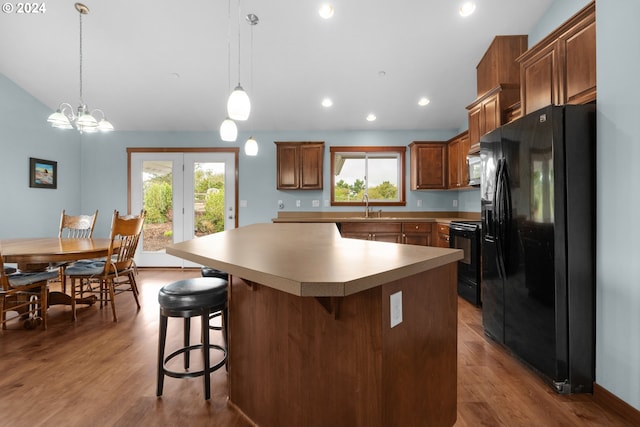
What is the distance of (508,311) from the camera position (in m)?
2.26

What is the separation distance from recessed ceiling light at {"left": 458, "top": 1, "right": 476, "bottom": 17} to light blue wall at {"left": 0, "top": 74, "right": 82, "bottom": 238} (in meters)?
5.61

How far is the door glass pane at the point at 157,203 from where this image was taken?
5.39 metres

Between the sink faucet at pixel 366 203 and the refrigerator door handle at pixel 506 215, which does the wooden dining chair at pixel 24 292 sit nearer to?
the refrigerator door handle at pixel 506 215

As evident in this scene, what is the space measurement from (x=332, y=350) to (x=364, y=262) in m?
0.36

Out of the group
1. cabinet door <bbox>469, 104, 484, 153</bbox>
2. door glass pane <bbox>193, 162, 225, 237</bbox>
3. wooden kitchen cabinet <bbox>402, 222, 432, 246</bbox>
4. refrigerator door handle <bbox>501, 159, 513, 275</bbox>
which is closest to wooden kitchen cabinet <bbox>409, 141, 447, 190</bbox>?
wooden kitchen cabinet <bbox>402, 222, 432, 246</bbox>

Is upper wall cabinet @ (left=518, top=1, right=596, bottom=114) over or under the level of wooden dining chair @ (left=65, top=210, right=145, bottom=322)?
over

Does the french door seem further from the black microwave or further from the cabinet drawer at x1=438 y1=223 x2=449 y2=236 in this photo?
the black microwave

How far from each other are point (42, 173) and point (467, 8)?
593 centimetres

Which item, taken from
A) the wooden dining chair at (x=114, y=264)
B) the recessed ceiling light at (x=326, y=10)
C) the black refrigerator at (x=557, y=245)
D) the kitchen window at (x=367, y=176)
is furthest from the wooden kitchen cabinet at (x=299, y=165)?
the black refrigerator at (x=557, y=245)

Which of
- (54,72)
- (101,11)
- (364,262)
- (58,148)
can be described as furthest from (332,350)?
(58,148)

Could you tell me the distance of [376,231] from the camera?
4.74 metres

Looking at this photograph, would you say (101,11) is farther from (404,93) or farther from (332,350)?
(332,350)

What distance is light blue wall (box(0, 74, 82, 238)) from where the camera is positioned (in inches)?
161

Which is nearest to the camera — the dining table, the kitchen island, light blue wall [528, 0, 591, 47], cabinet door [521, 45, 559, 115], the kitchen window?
the kitchen island
